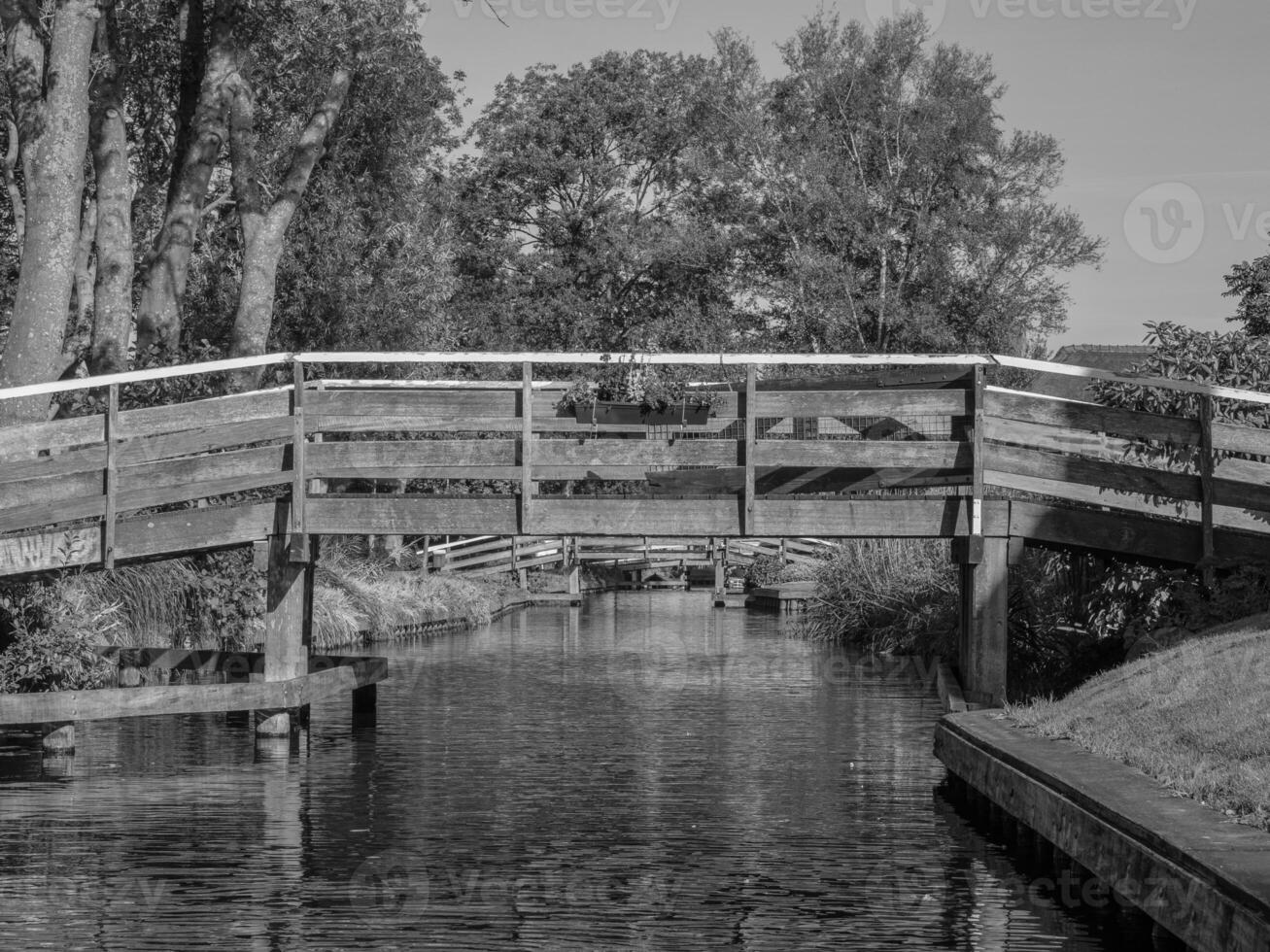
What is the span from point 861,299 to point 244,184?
30.3 metres

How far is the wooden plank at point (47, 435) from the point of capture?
51.9 feet

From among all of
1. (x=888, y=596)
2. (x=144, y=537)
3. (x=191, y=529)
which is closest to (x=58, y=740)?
(x=144, y=537)

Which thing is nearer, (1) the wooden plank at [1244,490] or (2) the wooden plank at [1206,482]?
(2) the wooden plank at [1206,482]

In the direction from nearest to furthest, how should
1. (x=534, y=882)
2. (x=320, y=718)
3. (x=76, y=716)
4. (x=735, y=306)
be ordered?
(x=534, y=882), (x=76, y=716), (x=320, y=718), (x=735, y=306)

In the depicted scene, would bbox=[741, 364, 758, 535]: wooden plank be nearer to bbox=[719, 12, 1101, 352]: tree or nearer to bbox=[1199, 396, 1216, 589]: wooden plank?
bbox=[1199, 396, 1216, 589]: wooden plank

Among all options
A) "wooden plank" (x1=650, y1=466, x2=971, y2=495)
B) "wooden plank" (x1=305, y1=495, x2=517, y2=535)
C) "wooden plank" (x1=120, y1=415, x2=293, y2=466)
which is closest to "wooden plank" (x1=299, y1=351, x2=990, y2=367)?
"wooden plank" (x1=120, y1=415, x2=293, y2=466)

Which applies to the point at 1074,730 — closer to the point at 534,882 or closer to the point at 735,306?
the point at 534,882

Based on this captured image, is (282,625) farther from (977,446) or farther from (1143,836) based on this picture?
(1143,836)

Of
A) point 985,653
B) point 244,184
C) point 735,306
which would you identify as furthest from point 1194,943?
point 735,306

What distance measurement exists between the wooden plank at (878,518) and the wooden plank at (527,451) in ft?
7.01

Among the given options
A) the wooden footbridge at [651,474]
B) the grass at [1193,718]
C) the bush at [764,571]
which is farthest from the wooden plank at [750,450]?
the bush at [764,571]

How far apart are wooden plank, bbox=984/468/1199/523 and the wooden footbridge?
0.06 feet

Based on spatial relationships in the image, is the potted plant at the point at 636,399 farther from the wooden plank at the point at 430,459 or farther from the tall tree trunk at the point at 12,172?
the tall tree trunk at the point at 12,172

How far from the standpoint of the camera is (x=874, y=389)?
1579 centimetres
